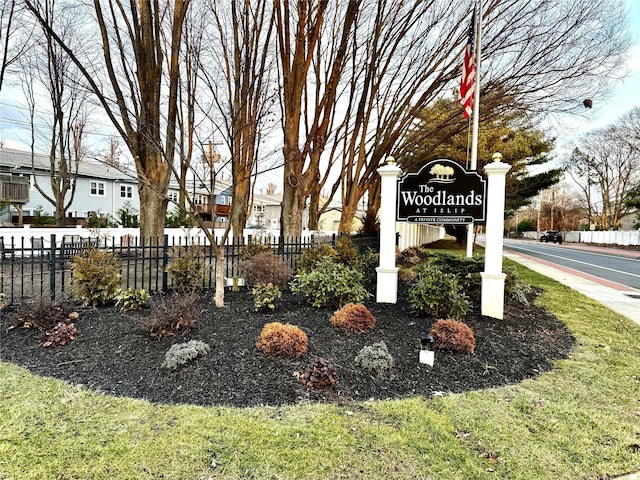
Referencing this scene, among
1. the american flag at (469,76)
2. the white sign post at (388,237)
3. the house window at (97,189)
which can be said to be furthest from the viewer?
the house window at (97,189)

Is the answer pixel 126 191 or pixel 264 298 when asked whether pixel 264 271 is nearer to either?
pixel 264 298

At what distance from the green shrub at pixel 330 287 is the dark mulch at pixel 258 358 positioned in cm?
31

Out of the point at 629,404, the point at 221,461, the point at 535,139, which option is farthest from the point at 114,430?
the point at 535,139

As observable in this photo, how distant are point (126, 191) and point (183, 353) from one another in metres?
33.0

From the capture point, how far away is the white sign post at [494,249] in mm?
5367

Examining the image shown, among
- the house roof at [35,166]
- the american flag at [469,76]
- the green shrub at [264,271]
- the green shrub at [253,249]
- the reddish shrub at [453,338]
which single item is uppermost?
the house roof at [35,166]

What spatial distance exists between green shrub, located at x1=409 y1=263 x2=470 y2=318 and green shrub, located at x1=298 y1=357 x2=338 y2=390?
2278 mm

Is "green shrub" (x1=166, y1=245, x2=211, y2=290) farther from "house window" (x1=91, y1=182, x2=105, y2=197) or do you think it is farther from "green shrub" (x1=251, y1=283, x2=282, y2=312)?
"house window" (x1=91, y1=182, x2=105, y2=197)

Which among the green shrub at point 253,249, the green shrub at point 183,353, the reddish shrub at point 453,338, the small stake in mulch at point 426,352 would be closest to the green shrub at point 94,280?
the green shrub at point 183,353

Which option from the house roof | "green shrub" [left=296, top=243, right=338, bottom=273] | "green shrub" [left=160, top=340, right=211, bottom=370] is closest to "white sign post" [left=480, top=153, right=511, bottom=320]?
"green shrub" [left=296, top=243, right=338, bottom=273]

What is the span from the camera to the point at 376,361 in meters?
3.51

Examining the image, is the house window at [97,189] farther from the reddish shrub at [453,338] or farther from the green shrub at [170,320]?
the reddish shrub at [453,338]

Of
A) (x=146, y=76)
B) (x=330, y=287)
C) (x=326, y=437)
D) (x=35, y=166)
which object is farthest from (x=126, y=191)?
(x=326, y=437)

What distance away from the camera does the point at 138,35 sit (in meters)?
8.06
